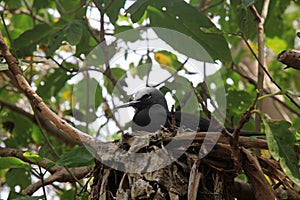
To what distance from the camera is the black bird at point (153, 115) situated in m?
3.38

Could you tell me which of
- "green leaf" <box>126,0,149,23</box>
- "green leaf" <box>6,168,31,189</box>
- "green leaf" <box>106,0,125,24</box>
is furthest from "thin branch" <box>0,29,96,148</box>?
"green leaf" <box>6,168,31,189</box>

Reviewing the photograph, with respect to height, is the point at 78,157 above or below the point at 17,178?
above

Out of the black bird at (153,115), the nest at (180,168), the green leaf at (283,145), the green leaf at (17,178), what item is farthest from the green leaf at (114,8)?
the green leaf at (283,145)

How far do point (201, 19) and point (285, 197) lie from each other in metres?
1.20

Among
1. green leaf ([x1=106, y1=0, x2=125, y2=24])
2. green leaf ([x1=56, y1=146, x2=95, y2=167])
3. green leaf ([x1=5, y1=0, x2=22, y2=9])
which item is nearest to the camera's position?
green leaf ([x1=56, y1=146, x2=95, y2=167])

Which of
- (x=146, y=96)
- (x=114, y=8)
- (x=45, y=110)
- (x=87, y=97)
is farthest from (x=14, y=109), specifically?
(x=45, y=110)

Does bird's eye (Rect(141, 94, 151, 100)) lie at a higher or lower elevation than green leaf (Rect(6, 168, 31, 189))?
higher

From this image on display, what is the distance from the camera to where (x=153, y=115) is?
371 cm

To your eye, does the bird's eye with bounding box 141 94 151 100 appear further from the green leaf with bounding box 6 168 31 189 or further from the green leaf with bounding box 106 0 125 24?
the green leaf with bounding box 6 168 31 189

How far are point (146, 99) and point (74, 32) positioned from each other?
717mm

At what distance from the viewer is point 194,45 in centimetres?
347

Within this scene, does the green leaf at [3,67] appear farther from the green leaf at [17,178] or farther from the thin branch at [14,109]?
the thin branch at [14,109]

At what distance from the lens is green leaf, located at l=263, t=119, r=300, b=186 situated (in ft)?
7.00

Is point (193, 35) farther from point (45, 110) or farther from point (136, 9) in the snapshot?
point (45, 110)
